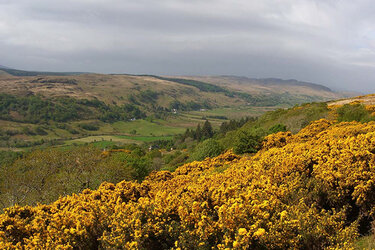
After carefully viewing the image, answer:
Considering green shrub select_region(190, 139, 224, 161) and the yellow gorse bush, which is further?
green shrub select_region(190, 139, 224, 161)

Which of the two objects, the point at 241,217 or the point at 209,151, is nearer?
the point at 241,217

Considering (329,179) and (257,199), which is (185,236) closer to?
(257,199)

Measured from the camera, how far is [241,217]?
8047 millimetres

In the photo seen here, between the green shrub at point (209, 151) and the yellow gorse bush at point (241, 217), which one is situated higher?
the yellow gorse bush at point (241, 217)

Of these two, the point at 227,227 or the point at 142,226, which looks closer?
the point at 227,227

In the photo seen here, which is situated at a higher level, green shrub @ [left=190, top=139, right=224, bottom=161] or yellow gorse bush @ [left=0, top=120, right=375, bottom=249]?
yellow gorse bush @ [left=0, top=120, right=375, bottom=249]

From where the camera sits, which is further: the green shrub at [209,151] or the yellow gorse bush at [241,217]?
the green shrub at [209,151]

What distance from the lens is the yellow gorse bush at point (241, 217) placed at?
7.70 meters

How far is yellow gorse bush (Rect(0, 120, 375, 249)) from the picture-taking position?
7.70 meters

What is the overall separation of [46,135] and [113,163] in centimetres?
18423

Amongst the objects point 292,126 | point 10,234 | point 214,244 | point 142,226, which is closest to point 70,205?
point 10,234

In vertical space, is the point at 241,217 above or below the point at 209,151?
above

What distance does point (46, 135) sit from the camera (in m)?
191

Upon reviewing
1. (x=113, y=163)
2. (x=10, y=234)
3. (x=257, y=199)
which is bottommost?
(x=113, y=163)
